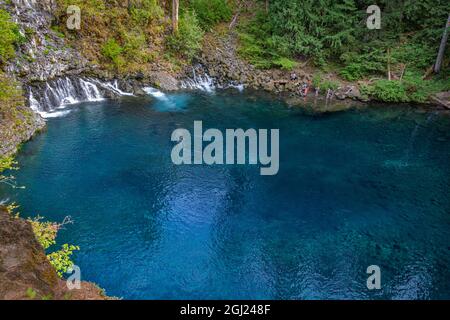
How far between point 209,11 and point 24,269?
3473 cm

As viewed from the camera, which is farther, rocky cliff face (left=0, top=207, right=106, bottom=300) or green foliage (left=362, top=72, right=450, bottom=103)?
green foliage (left=362, top=72, right=450, bottom=103)

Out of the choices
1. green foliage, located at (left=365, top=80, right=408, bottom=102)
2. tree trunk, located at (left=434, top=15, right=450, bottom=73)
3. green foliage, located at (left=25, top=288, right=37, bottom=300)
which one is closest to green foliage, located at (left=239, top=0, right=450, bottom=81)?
tree trunk, located at (left=434, top=15, right=450, bottom=73)

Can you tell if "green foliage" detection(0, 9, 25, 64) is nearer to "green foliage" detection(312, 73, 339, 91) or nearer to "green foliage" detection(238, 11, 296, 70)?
"green foliage" detection(238, 11, 296, 70)

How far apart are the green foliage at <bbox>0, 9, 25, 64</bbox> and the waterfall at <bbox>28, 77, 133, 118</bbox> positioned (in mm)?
2709

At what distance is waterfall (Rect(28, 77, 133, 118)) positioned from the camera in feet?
89.2

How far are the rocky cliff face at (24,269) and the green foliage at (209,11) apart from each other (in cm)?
3183

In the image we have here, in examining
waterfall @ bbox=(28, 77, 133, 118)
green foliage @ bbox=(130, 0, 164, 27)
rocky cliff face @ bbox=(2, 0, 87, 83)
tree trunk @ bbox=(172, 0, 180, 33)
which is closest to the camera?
rocky cliff face @ bbox=(2, 0, 87, 83)

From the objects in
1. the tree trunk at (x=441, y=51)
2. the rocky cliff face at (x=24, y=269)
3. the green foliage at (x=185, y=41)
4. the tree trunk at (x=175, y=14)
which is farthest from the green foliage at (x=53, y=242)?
the tree trunk at (x=441, y=51)

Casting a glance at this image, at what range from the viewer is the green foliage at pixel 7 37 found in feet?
77.9

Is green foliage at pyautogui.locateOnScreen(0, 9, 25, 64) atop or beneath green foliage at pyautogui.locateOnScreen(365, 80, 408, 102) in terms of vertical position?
atop

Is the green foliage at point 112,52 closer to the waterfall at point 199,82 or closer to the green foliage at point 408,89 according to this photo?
the waterfall at point 199,82

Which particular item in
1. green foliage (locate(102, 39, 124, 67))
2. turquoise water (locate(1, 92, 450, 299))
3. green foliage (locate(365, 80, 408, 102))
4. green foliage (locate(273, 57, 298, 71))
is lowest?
turquoise water (locate(1, 92, 450, 299))

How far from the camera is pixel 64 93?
2931 cm
